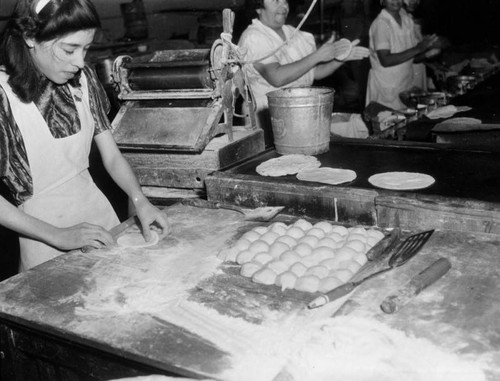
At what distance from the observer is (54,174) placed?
2.31 meters

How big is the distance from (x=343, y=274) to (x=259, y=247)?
0.38 m

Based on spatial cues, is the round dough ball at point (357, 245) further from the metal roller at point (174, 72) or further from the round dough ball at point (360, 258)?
the metal roller at point (174, 72)

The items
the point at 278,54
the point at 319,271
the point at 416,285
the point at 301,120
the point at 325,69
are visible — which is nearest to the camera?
the point at 416,285

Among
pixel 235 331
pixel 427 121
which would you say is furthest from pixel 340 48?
pixel 235 331

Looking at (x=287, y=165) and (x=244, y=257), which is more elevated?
(x=287, y=165)

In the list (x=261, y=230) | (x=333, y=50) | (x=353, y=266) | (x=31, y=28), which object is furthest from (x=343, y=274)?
(x=333, y=50)

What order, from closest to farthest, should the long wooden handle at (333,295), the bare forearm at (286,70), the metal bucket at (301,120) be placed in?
1. the long wooden handle at (333,295)
2. the metal bucket at (301,120)
3. the bare forearm at (286,70)

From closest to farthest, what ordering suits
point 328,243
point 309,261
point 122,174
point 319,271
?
point 319,271 < point 309,261 < point 328,243 < point 122,174

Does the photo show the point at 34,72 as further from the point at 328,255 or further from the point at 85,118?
the point at 328,255

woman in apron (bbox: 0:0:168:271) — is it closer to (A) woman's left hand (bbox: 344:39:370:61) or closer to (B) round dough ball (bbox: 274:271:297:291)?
(B) round dough ball (bbox: 274:271:297:291)

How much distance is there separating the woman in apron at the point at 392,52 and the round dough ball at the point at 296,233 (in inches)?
158

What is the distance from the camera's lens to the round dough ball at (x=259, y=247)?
198 centimetres

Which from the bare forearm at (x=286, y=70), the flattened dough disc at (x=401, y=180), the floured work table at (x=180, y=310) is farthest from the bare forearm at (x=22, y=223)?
the bare forearm at (x=286, y=70)

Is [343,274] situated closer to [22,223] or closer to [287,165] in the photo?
[287,165]
